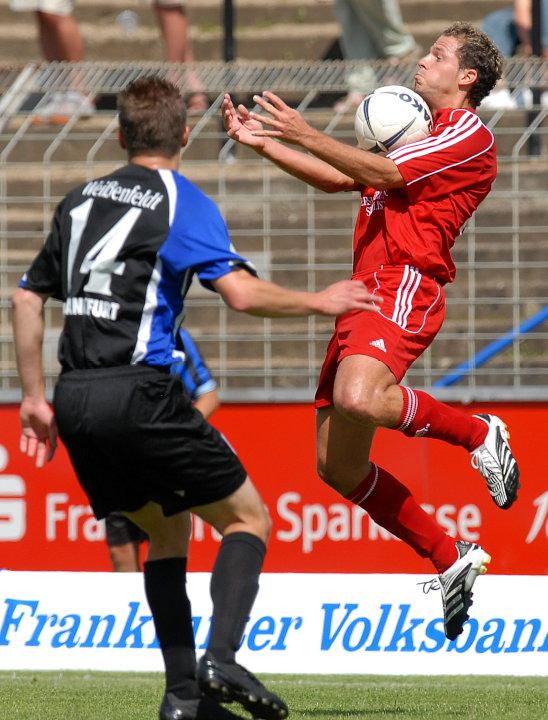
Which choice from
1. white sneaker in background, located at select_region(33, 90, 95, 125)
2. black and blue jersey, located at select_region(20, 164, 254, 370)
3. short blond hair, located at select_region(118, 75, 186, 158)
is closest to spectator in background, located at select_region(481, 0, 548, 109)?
white sneaker in background, located at select_region(33, 90, 95, 125)

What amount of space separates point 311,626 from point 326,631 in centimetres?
8

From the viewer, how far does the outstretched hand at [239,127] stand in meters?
5.77

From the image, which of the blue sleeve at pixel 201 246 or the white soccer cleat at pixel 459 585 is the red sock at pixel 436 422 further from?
the blue sleeve at pixel 201 246

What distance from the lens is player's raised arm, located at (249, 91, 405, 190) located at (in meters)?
5.64

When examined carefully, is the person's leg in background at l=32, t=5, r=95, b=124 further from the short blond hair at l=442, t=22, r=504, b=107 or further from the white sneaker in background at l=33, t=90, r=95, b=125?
the short blond hair at l=442, t=22, r=504, b=107

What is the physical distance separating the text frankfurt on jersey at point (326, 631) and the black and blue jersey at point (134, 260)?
243 centimetres

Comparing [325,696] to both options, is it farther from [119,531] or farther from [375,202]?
[119,531]

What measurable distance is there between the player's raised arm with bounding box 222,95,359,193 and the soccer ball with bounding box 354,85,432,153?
255 mm

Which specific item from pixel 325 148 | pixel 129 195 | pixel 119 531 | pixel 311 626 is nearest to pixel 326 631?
pixel 311 626

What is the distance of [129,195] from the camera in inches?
181

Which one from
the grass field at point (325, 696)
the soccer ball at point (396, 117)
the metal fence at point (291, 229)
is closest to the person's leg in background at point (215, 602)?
the grass field at point (325, 696)

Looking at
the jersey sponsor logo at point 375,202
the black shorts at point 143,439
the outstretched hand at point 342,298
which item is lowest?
the black shorts at point 143,439

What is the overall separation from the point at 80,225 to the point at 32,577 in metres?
2.82

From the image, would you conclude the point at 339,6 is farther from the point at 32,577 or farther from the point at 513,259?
the point at 32,577
